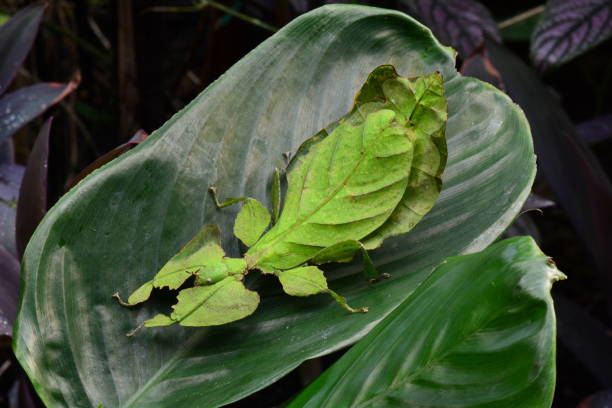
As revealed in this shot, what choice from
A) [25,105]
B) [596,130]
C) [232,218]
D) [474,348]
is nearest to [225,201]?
[232,218]

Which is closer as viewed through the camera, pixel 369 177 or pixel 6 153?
pixel 369 177

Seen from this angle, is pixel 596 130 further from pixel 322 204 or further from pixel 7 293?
pixel 7 293

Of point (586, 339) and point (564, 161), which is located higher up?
point (564, 161)

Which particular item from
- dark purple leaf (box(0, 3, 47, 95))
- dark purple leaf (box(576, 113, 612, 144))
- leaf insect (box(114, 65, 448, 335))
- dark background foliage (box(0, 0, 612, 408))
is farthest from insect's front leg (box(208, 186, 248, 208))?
dark purple leaf (box(576, 113, 612, 144))

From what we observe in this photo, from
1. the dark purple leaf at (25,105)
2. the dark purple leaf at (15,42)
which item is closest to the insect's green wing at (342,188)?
the dark purple leaf at (25,105)

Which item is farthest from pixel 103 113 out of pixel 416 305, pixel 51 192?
pixel 416 305

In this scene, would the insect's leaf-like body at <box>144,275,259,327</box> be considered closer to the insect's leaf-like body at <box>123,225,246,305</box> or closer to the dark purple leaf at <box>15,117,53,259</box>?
the insect's leaf-like body at <box>123,225,246,305</box>

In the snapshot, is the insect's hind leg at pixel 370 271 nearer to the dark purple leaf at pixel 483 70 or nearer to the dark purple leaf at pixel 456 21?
the dark purple leaf at pixel 483 70
